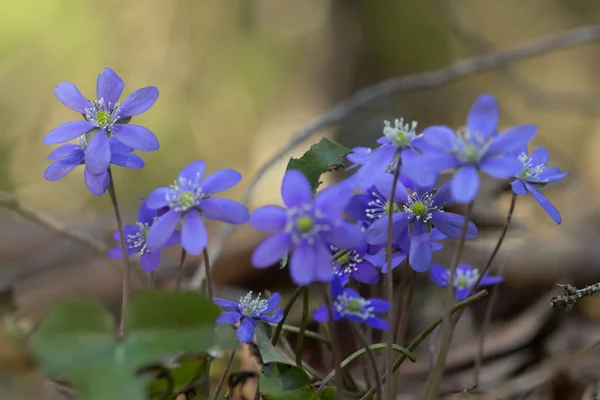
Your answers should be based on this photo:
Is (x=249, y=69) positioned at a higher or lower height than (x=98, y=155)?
higher

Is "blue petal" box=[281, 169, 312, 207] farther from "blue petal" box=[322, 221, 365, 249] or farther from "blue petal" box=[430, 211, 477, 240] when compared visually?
"blue petal" box=[430, 211, 477, 240]

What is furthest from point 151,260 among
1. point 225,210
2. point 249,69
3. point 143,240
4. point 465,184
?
point 249,69

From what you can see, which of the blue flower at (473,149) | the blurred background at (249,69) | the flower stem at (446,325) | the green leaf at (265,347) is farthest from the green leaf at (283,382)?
the blurred background at (249,69)

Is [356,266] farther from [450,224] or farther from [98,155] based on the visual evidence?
[98,155]

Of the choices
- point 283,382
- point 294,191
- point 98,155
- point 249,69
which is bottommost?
point 283,382

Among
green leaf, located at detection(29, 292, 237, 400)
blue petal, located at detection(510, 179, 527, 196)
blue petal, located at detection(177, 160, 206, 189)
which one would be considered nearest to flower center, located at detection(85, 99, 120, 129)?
blue petal, located at detection(177, 160, 206, 189)

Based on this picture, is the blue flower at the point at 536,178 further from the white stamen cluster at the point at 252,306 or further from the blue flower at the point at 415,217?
the white stamen cluster at the point at 252,306

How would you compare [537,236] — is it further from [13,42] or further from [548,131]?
[13,42]
